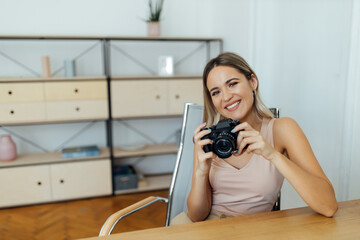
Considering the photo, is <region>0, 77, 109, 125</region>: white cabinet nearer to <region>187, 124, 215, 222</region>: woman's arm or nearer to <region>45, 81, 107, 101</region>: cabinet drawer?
<region>45, 81, 107, 101</region>: cabinet drawer

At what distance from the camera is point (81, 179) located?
2.87m

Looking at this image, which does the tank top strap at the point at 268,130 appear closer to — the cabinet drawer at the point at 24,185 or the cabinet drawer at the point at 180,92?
the cabinet drawer at the point at 180,92

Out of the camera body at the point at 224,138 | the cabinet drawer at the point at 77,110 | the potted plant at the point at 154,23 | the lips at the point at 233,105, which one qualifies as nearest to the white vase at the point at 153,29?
the potted plant at the point at 154,23

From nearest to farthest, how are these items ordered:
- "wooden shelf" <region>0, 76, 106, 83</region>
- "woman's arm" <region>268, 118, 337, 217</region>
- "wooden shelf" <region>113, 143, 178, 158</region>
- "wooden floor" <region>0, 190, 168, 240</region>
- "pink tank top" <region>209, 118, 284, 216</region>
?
1. "woman's arm" <region>268, 118, 337, 217</region>
2. "pink tank top" <region>209, 118, 284, 216</region>
3. "wooden floor" <region>0, 190, 168, 240</region>
4. "wooden shelf" <region>0, 76, 106, 83</region>
5. "wooden shelf" <region>113, 143, 178, 158</region>

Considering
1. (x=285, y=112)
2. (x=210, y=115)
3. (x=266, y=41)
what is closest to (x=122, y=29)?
(x=266, y=41)

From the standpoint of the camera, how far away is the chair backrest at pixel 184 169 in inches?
64.9

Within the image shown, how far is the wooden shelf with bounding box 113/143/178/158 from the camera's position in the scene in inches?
117

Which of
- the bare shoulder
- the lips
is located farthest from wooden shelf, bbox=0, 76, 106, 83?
the bare shoulder

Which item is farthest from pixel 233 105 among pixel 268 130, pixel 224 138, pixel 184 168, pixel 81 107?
pixel 81 107

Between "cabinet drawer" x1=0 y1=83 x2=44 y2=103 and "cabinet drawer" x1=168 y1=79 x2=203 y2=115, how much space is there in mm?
1081

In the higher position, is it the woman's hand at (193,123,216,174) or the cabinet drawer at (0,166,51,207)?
the woman's hand at (193,123,216,174)

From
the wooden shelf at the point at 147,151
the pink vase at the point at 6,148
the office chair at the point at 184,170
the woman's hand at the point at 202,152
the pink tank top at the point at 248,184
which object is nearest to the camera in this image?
the woman's hand at the point at 202,152

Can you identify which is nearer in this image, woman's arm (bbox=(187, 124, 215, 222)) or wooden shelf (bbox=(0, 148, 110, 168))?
woman's arm (bbox=(187, 124, 215, 222))

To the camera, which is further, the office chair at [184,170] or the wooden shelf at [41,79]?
the wooden shelf at [41,79]
